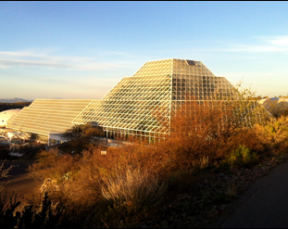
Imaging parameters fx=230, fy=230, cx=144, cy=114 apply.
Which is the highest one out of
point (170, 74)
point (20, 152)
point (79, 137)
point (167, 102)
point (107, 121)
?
point (170, 74)

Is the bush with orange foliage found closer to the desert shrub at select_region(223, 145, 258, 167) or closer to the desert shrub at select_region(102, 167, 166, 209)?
the desert shrub at select_region(223, 145, 258, 167)

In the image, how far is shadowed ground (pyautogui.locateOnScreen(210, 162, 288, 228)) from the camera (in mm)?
5570

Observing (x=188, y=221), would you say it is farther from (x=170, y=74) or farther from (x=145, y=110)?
(x=170, y=74)

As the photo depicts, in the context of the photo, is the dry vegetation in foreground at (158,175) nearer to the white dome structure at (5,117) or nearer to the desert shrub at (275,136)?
the desert shrub at (275,136)

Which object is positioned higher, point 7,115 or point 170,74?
point 170,74

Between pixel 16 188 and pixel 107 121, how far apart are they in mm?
12255

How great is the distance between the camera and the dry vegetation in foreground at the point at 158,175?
20.0 ft

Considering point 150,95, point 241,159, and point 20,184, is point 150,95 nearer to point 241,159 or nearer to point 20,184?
point 20,184

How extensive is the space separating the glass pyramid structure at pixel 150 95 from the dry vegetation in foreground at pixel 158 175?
7603 millimetres

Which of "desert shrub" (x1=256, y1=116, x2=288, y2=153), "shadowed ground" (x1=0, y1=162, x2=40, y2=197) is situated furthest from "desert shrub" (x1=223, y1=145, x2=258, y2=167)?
"shadowed ground" (x1=0, y1=162, x2=40, y2=197)

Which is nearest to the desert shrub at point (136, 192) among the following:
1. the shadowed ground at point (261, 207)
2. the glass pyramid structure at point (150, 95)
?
the shadowed ground at point (261, 207)

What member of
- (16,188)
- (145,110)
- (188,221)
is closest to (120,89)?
(145,110)

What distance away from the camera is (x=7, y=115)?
5981 cm

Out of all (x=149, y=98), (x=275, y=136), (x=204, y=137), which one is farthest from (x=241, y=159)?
(x=149, y=98)
